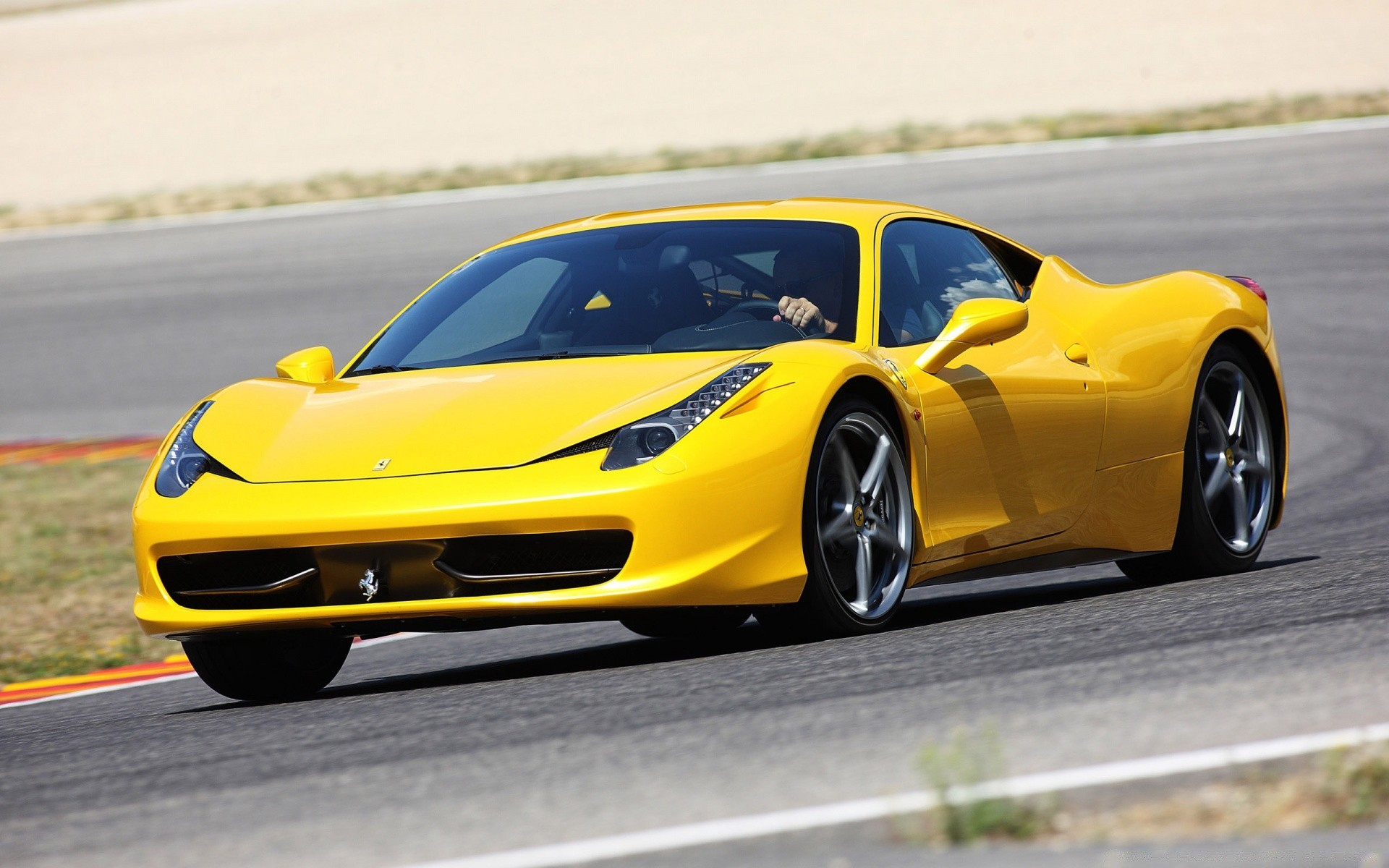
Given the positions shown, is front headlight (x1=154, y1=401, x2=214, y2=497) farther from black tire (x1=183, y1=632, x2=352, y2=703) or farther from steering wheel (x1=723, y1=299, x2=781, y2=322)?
steering wheel (x1=723, y1=299, x2=781, y2=322)

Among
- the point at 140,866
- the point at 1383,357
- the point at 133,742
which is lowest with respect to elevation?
the point at 1383,357

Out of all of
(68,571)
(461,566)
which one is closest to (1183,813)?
(461,566)

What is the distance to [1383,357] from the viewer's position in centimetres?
1314

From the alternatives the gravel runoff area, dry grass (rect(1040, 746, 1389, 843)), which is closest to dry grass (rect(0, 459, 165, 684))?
dry grass (rect(1040, 746, 1389, 843))

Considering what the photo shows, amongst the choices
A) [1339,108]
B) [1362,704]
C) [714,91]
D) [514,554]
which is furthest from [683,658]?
[714,91]

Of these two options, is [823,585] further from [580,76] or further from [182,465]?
[580,76]

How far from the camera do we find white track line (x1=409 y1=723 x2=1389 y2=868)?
3262mm

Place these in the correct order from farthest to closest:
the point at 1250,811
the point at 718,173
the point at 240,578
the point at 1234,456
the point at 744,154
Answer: the point at 744,154 → the point at 718,173 → the point at 1234,456 → the point at 240,578 → the point at 1250,811

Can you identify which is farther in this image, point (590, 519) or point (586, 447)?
point (586, 447)

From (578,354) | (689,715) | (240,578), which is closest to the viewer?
(689,715)

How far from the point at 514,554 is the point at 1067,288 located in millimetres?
2719

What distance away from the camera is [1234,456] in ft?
23.9

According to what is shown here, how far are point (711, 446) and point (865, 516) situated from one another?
63 cm

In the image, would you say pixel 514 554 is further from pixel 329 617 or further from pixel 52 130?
pixel 52 130
